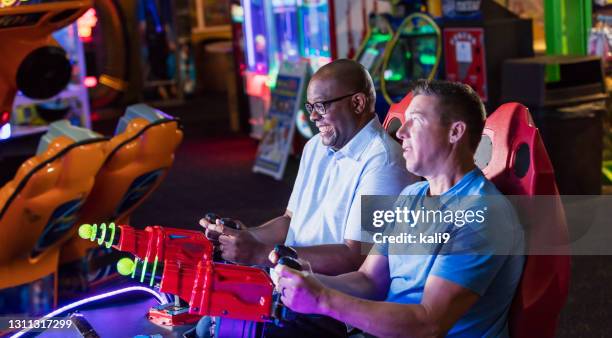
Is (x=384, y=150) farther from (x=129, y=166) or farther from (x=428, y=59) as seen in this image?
(x=428, y=59)

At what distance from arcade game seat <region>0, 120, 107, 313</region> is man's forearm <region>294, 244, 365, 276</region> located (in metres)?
1.60

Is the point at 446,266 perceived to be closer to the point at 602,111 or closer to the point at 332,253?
the point at 332,253

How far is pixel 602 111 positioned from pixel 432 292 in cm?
435

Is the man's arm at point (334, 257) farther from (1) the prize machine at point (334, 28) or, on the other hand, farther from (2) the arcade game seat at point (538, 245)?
(1) the prize machine at point (334, 28)

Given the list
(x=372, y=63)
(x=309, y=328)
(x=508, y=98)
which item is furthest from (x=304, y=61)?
(x=309, y=328)

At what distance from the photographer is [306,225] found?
2.85 metres

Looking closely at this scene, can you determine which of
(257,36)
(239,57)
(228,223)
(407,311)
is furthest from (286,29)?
(407,311)

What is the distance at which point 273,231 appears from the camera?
3.05 meters

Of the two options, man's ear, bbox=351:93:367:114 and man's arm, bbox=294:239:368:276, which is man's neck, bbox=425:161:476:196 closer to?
Result: man's arm, bbox=294:239:368:276

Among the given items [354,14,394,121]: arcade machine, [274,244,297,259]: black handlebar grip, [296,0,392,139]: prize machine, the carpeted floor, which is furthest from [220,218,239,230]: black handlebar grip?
[296,0,392,139]: prize machine

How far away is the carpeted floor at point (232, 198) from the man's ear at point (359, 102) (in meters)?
1.70

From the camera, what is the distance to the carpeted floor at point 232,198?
Answer: 13.9 ft

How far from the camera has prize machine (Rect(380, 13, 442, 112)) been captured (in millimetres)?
6699

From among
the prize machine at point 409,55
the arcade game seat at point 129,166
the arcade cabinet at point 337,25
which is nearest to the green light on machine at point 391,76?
the prize machine at point 409,55
